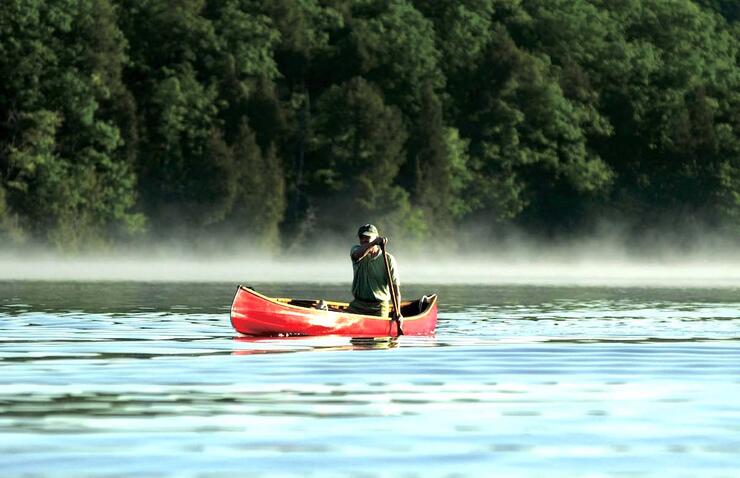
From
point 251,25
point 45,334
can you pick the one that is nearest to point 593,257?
point 251,25

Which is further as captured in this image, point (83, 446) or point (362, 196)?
point (362, 196)

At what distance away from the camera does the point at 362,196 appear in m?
104

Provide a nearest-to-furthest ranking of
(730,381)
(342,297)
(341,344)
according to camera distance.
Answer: (730,381) → (341,344) → (342,297)

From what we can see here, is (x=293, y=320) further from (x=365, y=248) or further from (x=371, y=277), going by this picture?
(x=365, y=248)

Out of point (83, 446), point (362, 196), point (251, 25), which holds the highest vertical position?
point (251, 25)

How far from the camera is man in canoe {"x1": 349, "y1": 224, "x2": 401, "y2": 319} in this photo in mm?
30984

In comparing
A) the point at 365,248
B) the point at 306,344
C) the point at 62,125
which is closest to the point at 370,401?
the point at 306,344

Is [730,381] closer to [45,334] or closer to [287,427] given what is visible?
[287,427]

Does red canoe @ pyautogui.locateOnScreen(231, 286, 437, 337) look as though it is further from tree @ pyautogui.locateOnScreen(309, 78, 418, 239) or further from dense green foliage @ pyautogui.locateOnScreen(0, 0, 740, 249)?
tree @ pyautogui.locateOnScreen(309, 78, 418, 239)

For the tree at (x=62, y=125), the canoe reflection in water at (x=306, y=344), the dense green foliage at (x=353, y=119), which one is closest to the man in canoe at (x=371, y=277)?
the canoe reflection in water at (x=306, y=344)

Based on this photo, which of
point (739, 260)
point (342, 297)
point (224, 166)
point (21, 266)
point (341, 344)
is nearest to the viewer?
point (341, 344)

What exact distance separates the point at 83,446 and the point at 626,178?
104863 mm

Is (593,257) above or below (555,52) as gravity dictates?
below

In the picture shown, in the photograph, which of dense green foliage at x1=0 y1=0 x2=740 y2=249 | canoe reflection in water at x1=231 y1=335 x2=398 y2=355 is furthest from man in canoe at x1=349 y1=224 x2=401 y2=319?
dense green foliage at x1=0 y1=0 x2=740 y2=249
